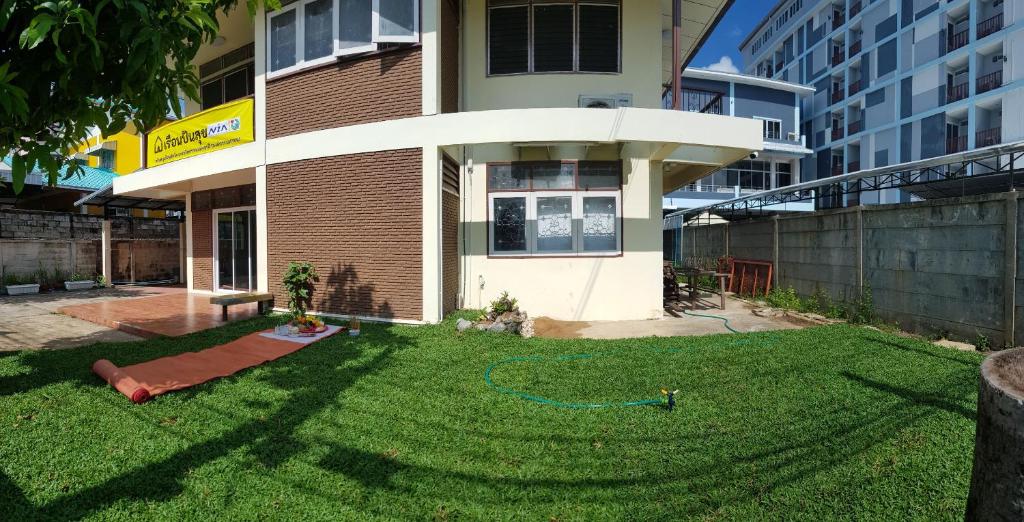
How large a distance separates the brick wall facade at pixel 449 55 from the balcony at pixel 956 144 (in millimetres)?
Result: 27198

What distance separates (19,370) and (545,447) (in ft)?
19.6

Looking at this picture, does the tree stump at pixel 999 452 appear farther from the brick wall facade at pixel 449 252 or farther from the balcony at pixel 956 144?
the balcony at pixel 956 144

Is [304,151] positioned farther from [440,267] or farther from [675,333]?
[675,333]

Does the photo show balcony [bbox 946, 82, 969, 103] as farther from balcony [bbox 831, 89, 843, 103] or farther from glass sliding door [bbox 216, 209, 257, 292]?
glass sliding door [bbox 216, 209, 257, 292]

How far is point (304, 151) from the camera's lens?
8.05 metres

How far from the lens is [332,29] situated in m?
7.78

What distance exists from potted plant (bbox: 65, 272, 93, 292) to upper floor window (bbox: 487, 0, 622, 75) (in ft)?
49.0

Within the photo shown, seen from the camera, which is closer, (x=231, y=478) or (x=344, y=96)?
(x=231, y=478)

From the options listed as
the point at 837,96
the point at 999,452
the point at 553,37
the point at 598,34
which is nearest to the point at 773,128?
the point at 837,96

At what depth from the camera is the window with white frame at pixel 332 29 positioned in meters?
7.30

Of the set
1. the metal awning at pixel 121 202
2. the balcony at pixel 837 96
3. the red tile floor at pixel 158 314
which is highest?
the balcony at pixel 837 96

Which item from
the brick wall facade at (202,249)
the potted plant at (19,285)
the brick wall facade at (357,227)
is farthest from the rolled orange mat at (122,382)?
the potted plant at (19,285)

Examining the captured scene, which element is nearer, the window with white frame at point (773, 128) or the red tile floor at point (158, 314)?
the red tile floor at point (158, 314)

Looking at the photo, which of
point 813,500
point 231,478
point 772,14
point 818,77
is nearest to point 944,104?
point 818,77
